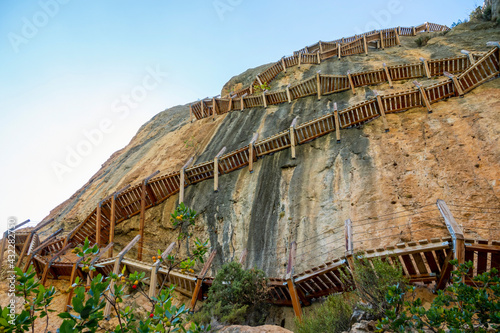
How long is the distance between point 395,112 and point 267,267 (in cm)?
1001

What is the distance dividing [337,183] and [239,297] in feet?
21.0

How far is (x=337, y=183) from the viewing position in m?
13.6

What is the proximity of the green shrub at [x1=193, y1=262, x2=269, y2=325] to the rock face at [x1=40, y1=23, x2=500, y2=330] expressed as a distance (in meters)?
1.60

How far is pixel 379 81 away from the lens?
Result: 66.7 ft

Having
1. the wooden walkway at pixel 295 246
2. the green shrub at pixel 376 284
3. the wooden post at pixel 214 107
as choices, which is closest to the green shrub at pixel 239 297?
the wooden walkway at pixel 295 246

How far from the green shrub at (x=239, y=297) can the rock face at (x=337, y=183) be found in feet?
5.26

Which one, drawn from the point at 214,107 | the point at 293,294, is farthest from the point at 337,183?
the point at 214,107

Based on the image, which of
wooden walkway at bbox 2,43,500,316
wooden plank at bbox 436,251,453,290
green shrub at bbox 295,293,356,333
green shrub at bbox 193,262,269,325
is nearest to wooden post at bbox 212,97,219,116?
wooden walkway at bbox 2,43,500,316

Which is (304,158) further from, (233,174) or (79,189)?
(79,189)

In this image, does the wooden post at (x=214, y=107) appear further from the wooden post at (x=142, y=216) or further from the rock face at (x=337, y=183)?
the wooden post at (x=142, y=216)

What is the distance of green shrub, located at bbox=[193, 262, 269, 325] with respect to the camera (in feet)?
30.9

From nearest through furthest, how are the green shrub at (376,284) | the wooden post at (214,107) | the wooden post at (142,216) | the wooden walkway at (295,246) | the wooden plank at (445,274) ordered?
1. the green shrub at (376,284)
2. the wooden plank at (445,274)
3. the wooden walkway at (295,246)
4. the wooden post at (142,216)
5. the wooden post at (214,107)

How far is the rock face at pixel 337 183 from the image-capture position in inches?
455

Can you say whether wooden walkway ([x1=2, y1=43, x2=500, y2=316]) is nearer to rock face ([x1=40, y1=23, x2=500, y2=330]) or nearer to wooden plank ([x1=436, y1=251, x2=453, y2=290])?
wooden plank ([x1=436, y1=251, x2=453, y2=290])
